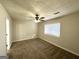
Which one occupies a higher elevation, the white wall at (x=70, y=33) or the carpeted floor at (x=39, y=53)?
the white wall at (x=70, y=33)

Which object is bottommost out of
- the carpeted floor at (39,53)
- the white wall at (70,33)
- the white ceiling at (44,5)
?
the carpeted floor at (39,53)

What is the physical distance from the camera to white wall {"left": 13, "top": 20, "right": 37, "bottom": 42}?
232 inches

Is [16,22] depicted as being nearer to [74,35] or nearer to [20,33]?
[20,33]

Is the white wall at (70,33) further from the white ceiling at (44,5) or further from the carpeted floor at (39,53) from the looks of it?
the white ceiling at (44,5)

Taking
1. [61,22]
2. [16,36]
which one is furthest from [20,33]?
[61,22]

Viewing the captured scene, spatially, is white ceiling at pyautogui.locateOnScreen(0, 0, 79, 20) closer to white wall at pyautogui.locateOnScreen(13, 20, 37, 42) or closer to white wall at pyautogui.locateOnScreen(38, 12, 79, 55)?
white wall at pyautogui.locateOnScreen(38, 12, 79, 55)

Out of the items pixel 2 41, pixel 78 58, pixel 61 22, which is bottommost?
A: pixel 78 58

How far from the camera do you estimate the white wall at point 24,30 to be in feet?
19.4

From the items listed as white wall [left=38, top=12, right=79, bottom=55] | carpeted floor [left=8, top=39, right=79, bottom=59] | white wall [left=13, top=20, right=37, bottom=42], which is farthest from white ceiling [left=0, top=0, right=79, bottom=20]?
white wall [left=13, top=20, right=37, bottom=42]

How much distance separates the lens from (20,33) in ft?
20.1

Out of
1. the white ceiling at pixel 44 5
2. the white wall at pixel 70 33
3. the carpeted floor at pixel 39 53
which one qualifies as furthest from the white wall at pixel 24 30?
the white wall at pixel 70 33

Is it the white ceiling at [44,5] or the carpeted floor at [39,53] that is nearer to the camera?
the white ceiling at [44,5]

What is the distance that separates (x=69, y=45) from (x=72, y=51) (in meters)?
0.32

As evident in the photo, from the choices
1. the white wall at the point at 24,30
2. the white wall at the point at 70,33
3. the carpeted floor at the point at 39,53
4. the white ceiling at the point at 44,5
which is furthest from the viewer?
the white wall at the point at 24,30
